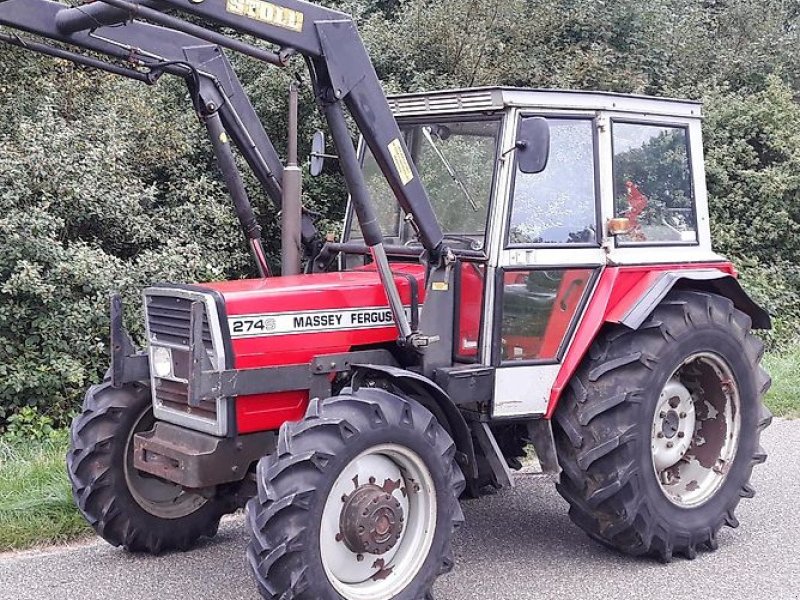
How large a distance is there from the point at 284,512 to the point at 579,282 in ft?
6.86

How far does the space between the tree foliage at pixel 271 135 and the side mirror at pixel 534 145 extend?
2099 mm

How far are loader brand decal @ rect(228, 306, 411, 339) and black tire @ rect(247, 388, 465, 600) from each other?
503 mm

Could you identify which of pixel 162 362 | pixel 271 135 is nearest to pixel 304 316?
pixel 162 362

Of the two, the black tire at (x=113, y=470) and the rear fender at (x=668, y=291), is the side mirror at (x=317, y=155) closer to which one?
the black tire at (x=113, y=470)

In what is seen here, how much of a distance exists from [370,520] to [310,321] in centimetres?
105

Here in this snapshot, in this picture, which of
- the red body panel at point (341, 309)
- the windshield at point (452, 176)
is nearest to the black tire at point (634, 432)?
the red body panel at point (341, 309)

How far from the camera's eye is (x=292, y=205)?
5684 millimetres

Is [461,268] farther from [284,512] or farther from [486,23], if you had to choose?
[486,23]

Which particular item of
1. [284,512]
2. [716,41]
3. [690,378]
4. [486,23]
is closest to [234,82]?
[284,512]

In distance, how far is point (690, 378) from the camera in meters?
5.87

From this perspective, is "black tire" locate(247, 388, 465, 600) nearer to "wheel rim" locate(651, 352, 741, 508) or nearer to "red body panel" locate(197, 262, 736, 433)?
"red body panel" locate(197, 262, 736, 433)

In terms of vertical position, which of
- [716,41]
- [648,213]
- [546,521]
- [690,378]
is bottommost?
[546,521]

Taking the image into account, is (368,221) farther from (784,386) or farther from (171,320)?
(784,386)

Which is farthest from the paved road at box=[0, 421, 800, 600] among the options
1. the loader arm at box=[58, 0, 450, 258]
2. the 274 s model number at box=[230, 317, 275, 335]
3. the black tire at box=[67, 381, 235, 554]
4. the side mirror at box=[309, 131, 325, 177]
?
the side mirror at box=[309, 131, 325, 177]
